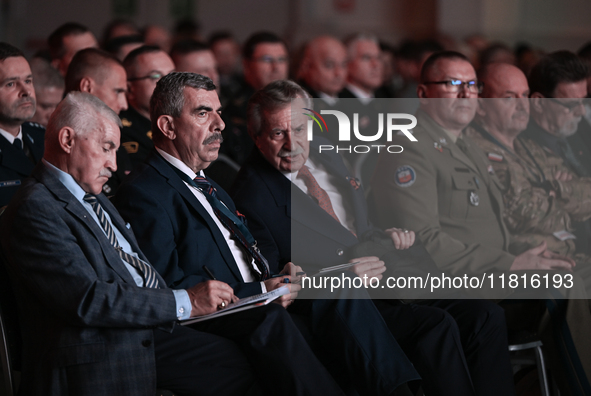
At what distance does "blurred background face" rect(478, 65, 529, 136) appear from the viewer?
10.5 ft

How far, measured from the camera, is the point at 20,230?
5.63 ft

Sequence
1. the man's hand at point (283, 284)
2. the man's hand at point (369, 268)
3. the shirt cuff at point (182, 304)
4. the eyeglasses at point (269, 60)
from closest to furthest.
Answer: the shirt cuff at point (182, 304) < the man's hand at point (283, 284) < the man's hand at point (369, 268) < the eyeglasses at point (269, 60)

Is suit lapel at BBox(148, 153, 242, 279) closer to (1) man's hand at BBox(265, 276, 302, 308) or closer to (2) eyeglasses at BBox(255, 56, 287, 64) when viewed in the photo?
(1) man's hand at BBox(265, 276, 302, 308)

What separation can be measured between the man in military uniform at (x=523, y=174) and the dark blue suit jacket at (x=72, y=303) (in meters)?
1.83

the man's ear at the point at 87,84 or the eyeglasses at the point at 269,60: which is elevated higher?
the eyeglasses at the point at 269,60

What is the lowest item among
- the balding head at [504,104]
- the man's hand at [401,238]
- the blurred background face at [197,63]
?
the man's hand at [401,238]

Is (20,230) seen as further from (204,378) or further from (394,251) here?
(394,251)

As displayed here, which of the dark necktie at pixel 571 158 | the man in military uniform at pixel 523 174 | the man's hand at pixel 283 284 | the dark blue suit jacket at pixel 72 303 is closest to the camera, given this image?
the dark blue suit jacket at pixel 72 303

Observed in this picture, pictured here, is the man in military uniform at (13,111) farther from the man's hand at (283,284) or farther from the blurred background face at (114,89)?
the man's hand at (283,284)

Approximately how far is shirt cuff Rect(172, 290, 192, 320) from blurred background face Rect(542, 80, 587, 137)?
2.39 metres

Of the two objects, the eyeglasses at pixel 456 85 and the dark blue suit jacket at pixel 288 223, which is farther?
the eyeglasses at pixel 456 85

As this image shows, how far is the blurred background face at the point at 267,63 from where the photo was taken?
5.24 metres

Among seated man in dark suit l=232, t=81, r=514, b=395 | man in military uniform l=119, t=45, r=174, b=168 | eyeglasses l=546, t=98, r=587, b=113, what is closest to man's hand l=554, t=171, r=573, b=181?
eyeglasses l=546, t=98, r=587, b=113

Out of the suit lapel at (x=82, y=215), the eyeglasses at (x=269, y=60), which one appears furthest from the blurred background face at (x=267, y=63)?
the suit lapel at (x=82, y=215)
